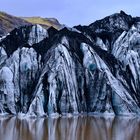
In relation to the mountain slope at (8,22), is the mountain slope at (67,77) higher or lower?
lower

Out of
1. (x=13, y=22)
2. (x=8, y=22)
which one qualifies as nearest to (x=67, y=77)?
(x=8, y=22)

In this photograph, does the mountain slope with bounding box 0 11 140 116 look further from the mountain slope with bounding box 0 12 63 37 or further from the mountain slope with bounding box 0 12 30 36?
the mountain slope with bounding box 0 12 30 36

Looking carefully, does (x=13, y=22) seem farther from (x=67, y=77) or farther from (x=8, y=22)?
(x=67, y=77)

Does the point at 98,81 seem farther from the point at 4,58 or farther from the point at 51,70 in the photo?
the point at 4,58

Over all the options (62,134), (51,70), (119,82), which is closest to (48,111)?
(51,70)

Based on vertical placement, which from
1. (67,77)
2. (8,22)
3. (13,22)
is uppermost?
(13,22)

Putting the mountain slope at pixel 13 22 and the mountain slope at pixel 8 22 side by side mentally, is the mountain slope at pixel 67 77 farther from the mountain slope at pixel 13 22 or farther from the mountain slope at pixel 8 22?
the mountain slope at pixel 8 22

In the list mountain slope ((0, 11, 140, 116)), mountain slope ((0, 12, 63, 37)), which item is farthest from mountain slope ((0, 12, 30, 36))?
mountain slope ((0, 11, 140, 116))

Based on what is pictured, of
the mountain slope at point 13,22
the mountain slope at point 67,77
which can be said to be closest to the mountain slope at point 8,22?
the mountain slope at point 13,22

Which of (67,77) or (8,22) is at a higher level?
(8,22)
